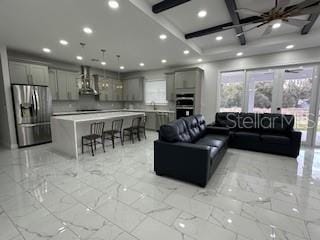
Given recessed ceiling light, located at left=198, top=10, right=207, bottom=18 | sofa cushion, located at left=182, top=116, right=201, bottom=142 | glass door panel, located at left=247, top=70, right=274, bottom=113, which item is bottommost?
sofa cushion, located at left=182, top=116, right=201, bottom=142

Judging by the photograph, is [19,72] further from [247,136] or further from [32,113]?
[247,136]

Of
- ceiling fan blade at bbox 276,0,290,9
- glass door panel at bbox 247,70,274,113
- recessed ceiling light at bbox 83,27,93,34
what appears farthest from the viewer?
glass door panel at bbox 247,70,274,113

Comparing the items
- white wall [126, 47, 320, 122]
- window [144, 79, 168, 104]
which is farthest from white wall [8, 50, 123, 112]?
white wall [126, 47, 320, 122]

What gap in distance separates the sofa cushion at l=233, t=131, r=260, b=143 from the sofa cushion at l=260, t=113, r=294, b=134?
42 centimetres

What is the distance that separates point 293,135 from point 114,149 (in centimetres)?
449

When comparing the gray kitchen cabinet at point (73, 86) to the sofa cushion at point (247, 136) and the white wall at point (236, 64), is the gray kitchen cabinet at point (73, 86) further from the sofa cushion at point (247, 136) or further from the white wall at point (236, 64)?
the sofa cushion at point (247, 136)

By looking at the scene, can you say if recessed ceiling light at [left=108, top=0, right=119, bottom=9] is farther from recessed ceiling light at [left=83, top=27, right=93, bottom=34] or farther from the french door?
the french door

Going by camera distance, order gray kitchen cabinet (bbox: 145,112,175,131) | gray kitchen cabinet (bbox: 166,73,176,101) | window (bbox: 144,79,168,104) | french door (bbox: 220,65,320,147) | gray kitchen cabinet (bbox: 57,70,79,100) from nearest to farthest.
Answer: french door (bbox: 220,65,320,147) < gray kitchen cabinet (bbox: 57,70,79,100) < gray kitchen cabinet (bbox: 166,73,176,101) < gray kitchen cabinet (bbox: 145,112,175,131) < window (bbox: 144,79,168,104)

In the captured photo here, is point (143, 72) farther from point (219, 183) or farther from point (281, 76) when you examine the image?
point (219, 183)

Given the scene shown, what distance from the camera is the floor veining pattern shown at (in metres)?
1.68

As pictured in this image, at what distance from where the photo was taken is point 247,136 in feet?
13.6

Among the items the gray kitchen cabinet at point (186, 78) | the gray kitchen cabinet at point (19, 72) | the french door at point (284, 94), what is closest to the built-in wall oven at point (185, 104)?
the gray kitchen cabinet at point (186, 78)

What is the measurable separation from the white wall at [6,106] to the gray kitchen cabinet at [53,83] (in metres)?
1.18

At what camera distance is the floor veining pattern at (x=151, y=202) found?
168cm
